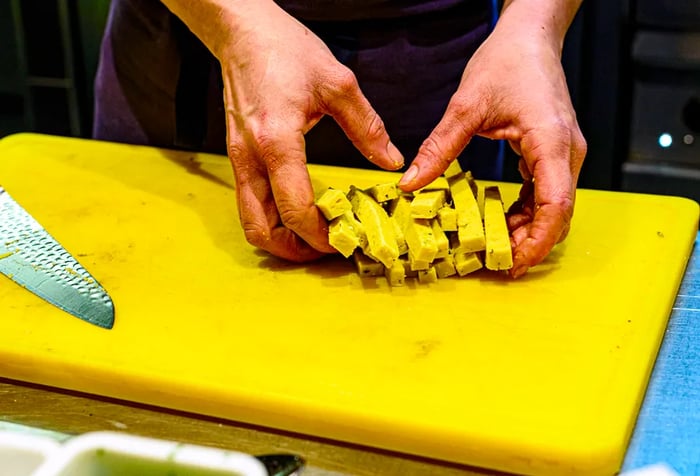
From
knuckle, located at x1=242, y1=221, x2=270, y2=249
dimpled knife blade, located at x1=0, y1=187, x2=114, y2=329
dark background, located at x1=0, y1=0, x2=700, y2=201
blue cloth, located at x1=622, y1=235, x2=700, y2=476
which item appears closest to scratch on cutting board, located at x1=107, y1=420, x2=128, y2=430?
dimpled knife blade, located at x1=0, y1=187, x2=114, y2=329

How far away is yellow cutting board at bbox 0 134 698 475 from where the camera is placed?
91 cm

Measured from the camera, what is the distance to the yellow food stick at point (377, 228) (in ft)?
3.79

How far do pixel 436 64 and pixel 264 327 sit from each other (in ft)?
2.46

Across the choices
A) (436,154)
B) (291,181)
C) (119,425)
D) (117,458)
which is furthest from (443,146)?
(117,458)

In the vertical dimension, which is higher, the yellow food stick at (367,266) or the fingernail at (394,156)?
the fingernail at (394,156)

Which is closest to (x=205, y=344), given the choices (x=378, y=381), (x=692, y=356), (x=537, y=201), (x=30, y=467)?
(x=378, y=381)

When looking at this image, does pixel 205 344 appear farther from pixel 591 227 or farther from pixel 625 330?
pixel 591 227

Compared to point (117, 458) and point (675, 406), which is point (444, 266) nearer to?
point (675, 406)

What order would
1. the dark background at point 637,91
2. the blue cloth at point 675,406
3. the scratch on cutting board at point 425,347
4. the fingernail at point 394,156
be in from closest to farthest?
the blue cloth at point 675,406
the scratch on cutting board at point 425,347
the fingernail at point 394,156
the dark background at point 637,91

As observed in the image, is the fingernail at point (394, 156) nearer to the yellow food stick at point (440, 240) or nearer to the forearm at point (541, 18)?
the yellow food stick at point (440, 240)

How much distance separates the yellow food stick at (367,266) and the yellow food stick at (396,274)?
0.7 inches

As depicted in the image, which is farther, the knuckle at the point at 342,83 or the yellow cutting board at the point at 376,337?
the knuckle at the point at 342,83

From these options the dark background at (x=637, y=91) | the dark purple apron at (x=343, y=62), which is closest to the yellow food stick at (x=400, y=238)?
the dark purple apron at (x=343, y=62)

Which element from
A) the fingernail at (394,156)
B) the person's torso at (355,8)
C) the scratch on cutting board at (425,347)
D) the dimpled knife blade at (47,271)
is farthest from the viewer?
the person's torso at (355,8)
